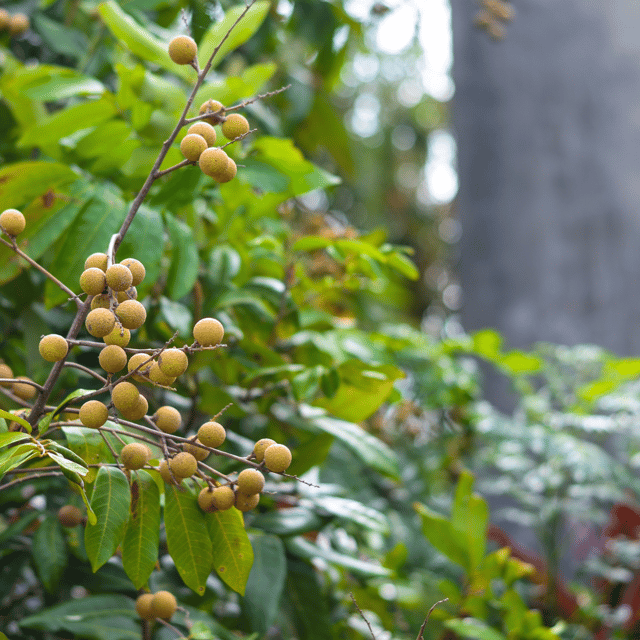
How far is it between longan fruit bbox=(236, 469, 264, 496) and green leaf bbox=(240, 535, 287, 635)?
0.78 ft

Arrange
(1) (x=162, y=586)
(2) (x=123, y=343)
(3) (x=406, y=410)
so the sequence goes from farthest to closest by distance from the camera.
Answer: (3) (x=406, y=410) → (1) (x=162, y=586) → (2) (x=123, y=343)

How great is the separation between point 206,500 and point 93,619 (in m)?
0.24

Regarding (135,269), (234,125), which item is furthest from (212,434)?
(234,125)

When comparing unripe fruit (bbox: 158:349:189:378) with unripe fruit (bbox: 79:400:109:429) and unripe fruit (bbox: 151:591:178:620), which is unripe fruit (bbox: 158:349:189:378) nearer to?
unripe fruit (bbox: 79:400:109:429)

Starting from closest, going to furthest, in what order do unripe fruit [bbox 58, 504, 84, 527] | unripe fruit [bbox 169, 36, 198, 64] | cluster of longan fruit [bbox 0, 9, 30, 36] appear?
unripe fruit [bbox 169, 36, 198, 64] → unripe fruit [bbox 58, 504, 84, 527] → cluster of longan fruit [bbox 0, 9, 30, 36]

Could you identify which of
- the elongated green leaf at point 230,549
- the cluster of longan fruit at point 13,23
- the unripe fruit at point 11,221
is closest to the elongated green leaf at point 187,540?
the elongated green leaf at point 230,549

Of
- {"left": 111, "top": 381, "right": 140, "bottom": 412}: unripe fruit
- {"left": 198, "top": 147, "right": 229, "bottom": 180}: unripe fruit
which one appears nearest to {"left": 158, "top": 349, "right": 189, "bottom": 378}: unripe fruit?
{"left": 111, "top": 381, "right": 140, "bottom": 412}: unripe fruit

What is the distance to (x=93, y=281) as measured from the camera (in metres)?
0.41

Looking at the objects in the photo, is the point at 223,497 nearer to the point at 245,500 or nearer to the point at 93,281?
the point at 245,500

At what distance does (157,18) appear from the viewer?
1234 millimetres

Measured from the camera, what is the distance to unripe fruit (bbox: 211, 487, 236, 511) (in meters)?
0.46

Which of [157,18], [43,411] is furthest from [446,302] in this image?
[43,411]

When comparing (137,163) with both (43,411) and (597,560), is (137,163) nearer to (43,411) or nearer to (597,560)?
(43,411)

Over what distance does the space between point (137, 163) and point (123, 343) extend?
15.0 inches
